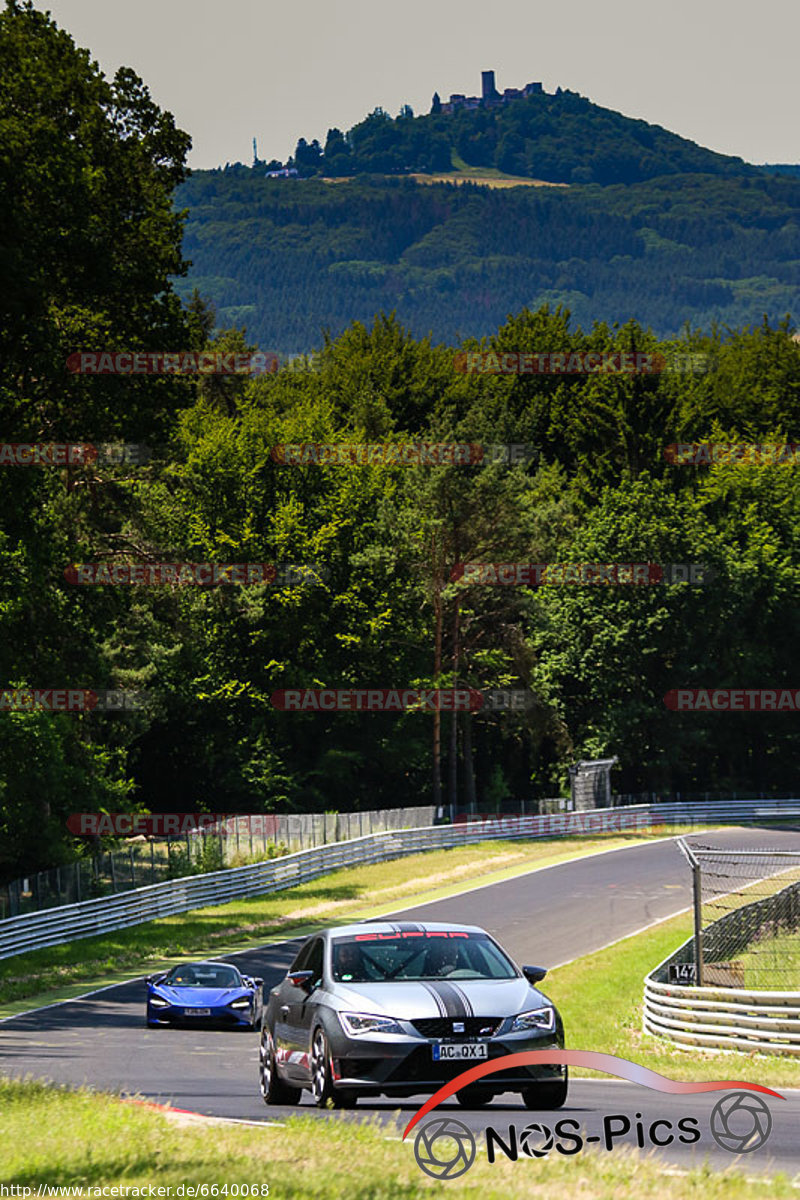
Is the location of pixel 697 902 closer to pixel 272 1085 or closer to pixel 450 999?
pixel 272 1085

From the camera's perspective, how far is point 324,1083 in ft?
40.4

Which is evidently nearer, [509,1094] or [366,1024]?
[366,1024]

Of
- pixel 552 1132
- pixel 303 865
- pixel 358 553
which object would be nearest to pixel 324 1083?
pixel 552 1132

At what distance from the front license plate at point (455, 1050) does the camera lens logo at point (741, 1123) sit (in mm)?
1765

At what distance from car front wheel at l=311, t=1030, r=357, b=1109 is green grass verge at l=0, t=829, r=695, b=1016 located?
18.8 metres

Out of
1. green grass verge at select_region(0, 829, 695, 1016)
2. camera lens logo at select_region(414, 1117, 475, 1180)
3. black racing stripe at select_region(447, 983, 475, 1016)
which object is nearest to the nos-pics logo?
camera lens logo at select_region(414, 1117, 475, 1180)

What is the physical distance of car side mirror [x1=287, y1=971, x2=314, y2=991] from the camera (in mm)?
13351

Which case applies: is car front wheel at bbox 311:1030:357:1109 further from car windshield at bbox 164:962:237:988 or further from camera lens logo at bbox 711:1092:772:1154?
car windshield at bbox 164:962:237:988

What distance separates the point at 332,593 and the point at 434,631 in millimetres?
5341

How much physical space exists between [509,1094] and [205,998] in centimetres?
1213

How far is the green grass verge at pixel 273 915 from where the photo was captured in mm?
35344

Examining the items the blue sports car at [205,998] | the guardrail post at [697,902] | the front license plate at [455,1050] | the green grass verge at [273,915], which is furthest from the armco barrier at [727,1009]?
the green grass verge at [273,915]

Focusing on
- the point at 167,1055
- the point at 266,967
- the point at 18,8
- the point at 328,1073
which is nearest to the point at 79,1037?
the point at 167,1055

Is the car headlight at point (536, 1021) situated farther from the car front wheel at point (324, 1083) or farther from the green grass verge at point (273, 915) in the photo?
the green grass verge at point (273, 915)
